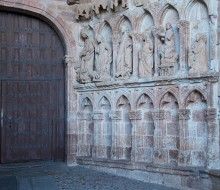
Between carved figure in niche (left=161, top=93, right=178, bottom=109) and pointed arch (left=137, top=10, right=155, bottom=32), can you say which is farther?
pointed arch (left=137, top=10, right=155, bottom=32)

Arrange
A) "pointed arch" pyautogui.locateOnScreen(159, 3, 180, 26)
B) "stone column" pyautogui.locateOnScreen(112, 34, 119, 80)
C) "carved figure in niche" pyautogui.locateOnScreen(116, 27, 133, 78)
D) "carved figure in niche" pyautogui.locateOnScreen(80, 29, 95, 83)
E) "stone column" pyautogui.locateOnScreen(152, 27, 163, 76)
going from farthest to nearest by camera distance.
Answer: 1. "carved figure in niche" pyautogui.locateOnScreen(80, 29, 95, 83)
2. "stone column" pyautogui.locateOnScreen(112, 34, 119, 80)
3. "carved figure in niche" pyautogui.locateOnScreen(116, 27, 133, 78)
4. "stone column" pyautogui.locateOnScreen(152, 27, 163, 76)
5. "pointed arch" pyautogui.locateOnScreen(159, 3, 180, 26)

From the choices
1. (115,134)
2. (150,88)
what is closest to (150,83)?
(150,88)

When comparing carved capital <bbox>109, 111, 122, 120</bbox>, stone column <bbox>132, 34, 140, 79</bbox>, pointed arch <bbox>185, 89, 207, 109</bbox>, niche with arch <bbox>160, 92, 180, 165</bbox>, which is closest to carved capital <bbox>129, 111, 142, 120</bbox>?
carved capital <bbox>109, 111, 122, 120</bbox>

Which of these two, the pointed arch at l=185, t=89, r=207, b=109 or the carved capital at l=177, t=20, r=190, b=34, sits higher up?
the carved capital at l=177, t=20, r=190, b=34

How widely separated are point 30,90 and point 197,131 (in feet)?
12.3

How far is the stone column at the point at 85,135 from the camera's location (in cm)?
794

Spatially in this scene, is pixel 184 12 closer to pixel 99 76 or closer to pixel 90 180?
pixel 99 76

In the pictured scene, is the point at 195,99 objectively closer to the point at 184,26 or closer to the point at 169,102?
the point at 169,102

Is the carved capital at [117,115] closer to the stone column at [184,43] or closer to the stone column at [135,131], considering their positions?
the stone column at [135,131]

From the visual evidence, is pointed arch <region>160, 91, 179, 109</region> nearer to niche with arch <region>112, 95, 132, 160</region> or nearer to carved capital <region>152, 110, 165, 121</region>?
carved capital <region>152, 110, 165, 121</region>

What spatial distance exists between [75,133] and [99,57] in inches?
67.5

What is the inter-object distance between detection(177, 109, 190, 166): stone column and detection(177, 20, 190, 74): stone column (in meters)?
0.67

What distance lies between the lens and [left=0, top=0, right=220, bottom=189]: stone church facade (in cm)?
584

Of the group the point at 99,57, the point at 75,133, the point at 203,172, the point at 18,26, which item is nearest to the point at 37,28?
the point at 18,26
